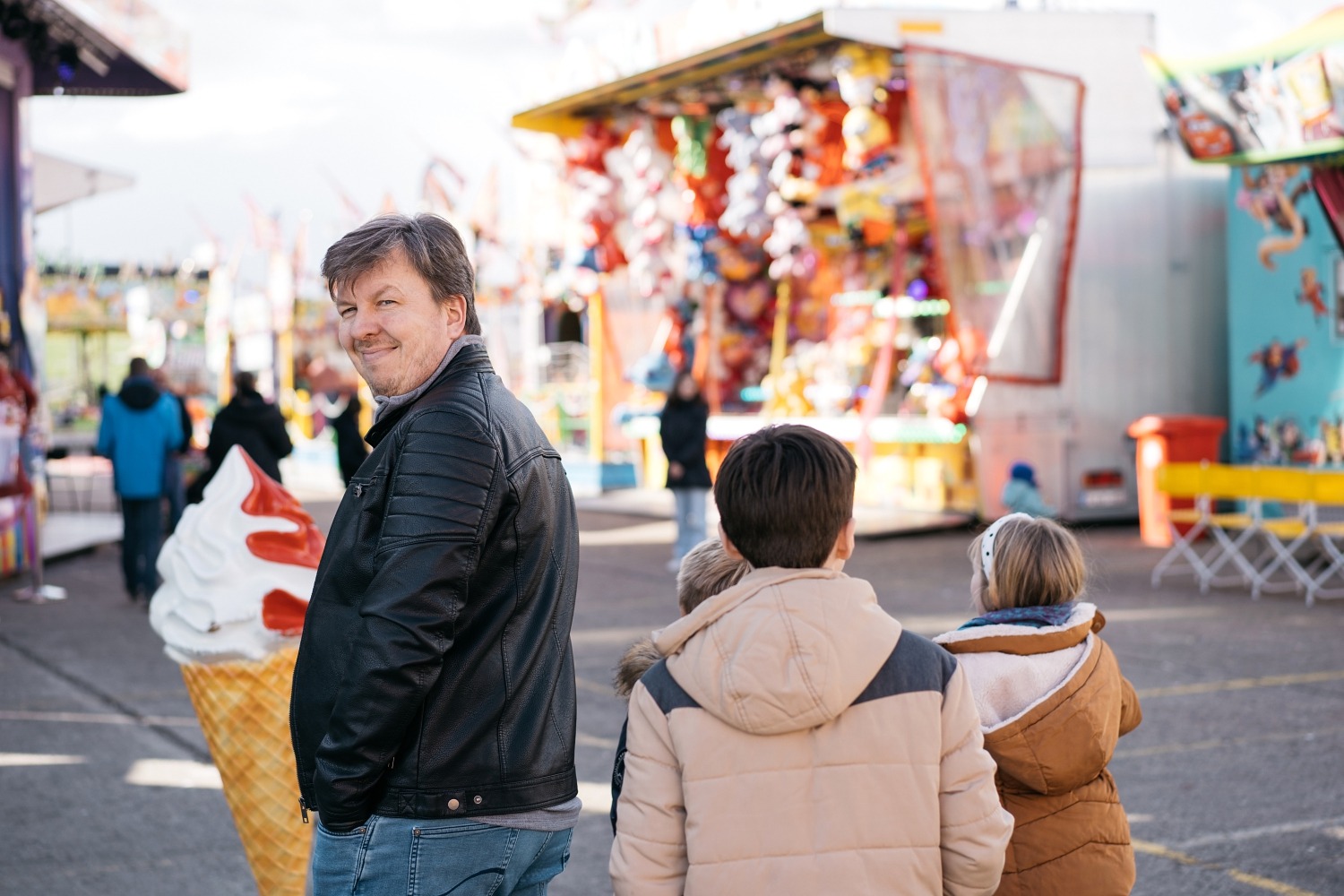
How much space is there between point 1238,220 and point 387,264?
13.3 meters

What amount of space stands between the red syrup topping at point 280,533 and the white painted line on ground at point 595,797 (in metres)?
1.90

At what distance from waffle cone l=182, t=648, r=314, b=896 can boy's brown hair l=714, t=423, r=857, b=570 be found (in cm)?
160

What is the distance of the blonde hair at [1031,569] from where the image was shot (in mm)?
2871

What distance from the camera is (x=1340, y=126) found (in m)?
10.6

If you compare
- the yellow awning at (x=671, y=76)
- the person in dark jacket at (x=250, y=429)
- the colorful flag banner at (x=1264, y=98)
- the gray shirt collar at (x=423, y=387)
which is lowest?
the person in dark jacket at (x=250, y=429)

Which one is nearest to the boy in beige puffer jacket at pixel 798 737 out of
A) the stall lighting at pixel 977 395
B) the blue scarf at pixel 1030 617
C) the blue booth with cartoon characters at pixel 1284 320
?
the blue scarf at pixel 1030 617

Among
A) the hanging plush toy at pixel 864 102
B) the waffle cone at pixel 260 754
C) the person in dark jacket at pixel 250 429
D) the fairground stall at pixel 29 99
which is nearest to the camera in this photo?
the waffle cone at pixel 260 754

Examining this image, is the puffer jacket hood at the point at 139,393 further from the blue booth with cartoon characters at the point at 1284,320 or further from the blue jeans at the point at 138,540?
the blue booth with cartoon characters at the point at 1284,320

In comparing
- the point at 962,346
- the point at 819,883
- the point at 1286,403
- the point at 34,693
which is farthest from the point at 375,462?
the point at 1286,403

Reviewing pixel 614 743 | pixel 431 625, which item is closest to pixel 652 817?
pixel 431 625

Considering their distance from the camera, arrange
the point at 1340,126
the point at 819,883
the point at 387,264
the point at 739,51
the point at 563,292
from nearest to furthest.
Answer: the point at 819,883 < the point at 387,264 < the point at 1340,126 < the point at 739,51 < the point at 563,292

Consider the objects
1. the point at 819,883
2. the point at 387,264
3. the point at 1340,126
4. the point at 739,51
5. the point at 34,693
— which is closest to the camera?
the point at 819,883

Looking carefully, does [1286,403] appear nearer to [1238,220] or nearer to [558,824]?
[1238,220]

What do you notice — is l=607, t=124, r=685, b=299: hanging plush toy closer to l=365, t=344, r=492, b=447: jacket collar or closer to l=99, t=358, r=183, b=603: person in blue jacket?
l=99, t=358, r=183, b=603: person in blue jacket
